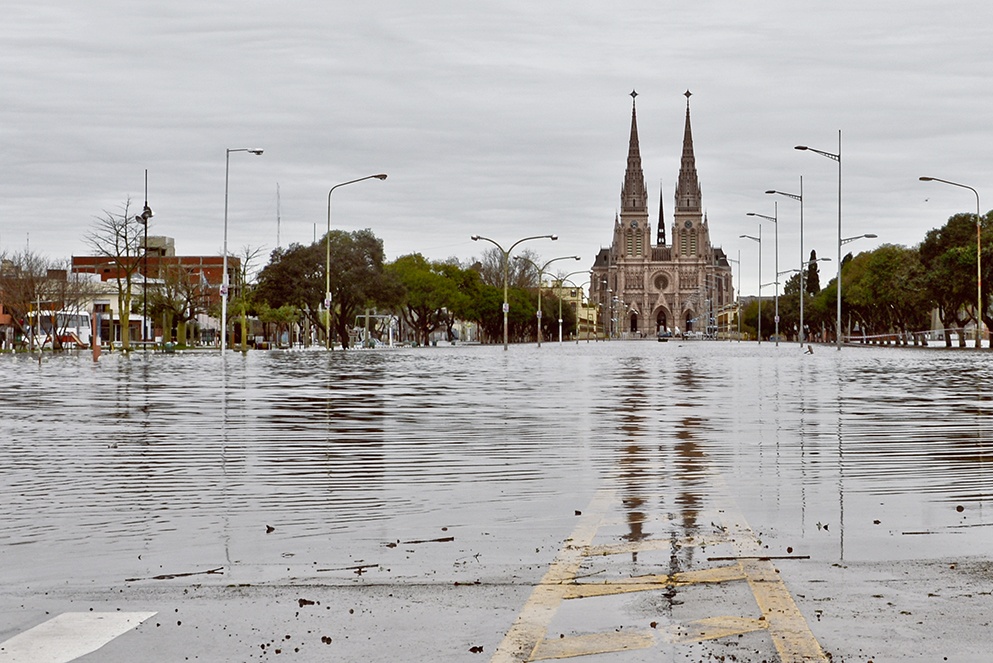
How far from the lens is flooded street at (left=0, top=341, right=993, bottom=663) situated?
5590mm

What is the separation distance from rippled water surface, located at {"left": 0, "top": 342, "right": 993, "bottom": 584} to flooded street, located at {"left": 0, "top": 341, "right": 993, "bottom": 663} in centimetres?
4

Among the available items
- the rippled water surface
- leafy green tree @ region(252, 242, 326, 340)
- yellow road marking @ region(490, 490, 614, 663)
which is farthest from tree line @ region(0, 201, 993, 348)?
yellow road marking @ region(490, 490, 614, 663)

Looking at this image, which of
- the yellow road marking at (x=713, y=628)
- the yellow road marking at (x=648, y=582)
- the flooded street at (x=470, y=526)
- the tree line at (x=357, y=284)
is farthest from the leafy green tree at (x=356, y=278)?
the yellow road marking at (x=713, y=628)

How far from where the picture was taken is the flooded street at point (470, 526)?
559 cm

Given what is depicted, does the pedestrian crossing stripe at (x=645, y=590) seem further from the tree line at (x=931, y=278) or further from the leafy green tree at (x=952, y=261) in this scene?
the leafy green tree at (x=952, y=261)

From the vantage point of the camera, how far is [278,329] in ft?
471

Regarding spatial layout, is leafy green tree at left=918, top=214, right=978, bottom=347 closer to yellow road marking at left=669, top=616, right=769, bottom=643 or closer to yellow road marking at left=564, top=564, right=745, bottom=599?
yellow road marking at left=564, top=564, right=745, bottom=599

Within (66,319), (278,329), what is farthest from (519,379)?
(278,329)

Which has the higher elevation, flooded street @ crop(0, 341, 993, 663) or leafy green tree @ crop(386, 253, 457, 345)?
leafy green tree @ crop(386, 253, 457, 345)

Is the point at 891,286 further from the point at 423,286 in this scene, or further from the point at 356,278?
the point at 356,278

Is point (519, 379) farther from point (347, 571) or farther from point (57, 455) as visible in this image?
point (347, 571)

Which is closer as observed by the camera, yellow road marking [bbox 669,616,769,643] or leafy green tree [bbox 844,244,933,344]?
yellow road marking [bbox 669,616,769,643]

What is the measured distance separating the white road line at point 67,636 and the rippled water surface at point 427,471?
994mm

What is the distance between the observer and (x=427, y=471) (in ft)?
38.6
